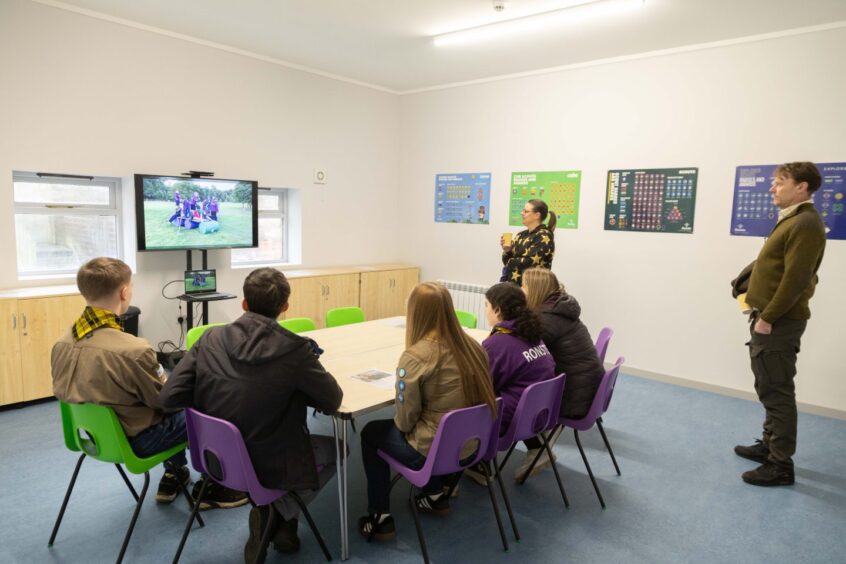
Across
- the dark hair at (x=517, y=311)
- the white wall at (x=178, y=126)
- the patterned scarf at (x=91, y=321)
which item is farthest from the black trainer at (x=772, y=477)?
the white wall at (x=178, y=126)

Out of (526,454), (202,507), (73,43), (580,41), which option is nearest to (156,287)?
(73,43)

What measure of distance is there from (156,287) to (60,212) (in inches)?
37.1

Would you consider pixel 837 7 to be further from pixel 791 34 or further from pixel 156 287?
pixel 156 287

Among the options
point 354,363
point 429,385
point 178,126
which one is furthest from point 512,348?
point 178,126

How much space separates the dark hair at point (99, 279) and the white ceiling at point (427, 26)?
101 inches

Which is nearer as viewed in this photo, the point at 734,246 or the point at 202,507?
the point at 202,507

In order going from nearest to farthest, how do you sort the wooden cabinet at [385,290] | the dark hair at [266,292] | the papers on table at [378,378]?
the dark hair at [266,292] → the papers on table at [378,378] → the wooden cabinet at [385,290]

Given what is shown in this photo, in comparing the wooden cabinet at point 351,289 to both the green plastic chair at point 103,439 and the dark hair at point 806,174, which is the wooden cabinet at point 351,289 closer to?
the green plastic chair at point 103,439

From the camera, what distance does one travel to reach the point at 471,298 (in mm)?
6184

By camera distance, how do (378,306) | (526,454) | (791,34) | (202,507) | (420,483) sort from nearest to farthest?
(420,483) < (202,507) < (526,454) < (791,34) < (378,306)

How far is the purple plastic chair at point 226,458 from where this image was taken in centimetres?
194

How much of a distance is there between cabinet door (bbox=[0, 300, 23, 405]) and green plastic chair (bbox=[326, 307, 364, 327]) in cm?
212

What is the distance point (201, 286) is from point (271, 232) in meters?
1.36

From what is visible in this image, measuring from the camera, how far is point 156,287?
4.80 meters
